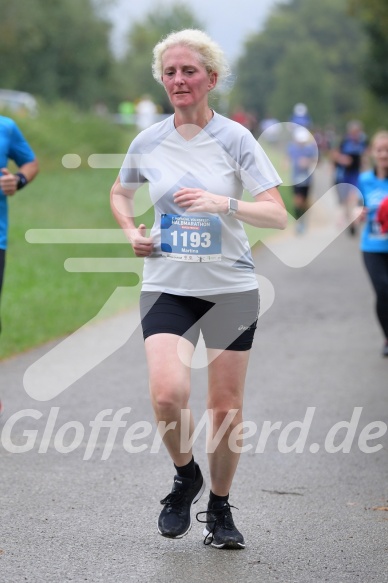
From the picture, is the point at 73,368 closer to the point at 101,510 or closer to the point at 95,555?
the point at 101,510

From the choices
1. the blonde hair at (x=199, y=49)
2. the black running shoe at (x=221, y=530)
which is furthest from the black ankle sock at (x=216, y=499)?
the blonde hair at (x=199, y=49)

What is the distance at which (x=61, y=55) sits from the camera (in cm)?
7419

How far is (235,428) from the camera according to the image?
17.3ft

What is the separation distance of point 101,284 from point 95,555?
35.6 ft

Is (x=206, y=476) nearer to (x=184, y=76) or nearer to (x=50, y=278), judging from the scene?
(x=184, y=76)

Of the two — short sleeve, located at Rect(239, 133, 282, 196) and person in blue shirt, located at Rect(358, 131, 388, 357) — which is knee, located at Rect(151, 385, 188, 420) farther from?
person in blue shirt, located at Rect(358, 131, 388, 357)

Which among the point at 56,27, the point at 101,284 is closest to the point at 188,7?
the point at 56,27

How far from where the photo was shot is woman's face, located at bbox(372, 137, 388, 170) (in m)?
10.3

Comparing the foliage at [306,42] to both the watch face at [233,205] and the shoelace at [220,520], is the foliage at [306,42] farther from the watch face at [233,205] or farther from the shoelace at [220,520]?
the watch face at [233,205]

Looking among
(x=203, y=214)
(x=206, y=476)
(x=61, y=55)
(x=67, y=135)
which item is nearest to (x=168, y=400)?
(x=203, y=214)

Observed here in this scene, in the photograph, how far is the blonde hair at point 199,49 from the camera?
16.9 feet

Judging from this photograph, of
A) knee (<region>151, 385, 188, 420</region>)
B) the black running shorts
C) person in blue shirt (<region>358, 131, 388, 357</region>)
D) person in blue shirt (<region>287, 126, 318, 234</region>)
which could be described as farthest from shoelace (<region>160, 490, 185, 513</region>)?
person in blue shirt (<region>287, 126, 318, 234</region>)

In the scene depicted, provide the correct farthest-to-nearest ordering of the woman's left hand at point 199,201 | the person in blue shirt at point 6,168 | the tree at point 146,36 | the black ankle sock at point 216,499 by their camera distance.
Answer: the tree at point 146,36
the person in blue shirt at point 6,168
the black ankle sock at point 216,499
the woman's left hand at point 199,201

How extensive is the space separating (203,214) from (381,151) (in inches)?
219
